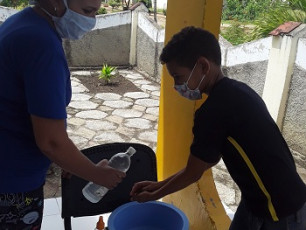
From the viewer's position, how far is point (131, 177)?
6.74 feet

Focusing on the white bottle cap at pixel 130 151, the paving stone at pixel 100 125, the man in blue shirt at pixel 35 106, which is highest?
the man in blue shirt at pixel 35 106

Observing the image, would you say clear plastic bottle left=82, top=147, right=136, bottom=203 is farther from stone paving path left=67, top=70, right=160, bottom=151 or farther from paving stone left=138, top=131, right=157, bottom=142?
paving stone left=138, top=131, right=157, bottom=142

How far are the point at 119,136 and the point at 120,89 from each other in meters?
2.29

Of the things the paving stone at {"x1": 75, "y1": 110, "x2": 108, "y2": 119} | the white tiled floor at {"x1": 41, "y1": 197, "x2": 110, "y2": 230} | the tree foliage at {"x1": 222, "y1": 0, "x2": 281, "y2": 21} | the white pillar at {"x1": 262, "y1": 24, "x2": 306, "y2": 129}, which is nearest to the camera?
the white tiled floor at {"x1": 41, "y1": 197, "x2": 110, "y2": 230}

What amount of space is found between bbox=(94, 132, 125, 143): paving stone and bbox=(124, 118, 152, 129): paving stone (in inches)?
16.6

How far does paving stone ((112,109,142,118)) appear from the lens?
234 inches

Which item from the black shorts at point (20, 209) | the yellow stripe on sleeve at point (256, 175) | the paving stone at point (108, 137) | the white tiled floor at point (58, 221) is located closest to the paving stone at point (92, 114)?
the paving stone at point (108, 137)

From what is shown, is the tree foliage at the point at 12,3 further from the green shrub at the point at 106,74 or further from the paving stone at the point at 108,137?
the paving stone at the point at 108,137

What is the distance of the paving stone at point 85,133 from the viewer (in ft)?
16.6

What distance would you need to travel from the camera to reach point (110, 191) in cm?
203

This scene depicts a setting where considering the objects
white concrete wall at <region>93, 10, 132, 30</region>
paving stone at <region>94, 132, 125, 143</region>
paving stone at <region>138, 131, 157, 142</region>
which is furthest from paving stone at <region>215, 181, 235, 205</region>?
white concrete wall at <region>93, 10, 132, 30</region>

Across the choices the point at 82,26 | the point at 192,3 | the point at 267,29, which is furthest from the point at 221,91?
the point at 267,29

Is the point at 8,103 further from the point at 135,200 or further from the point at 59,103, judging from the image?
the point at 135,200

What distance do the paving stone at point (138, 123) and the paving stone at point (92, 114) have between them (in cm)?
44
